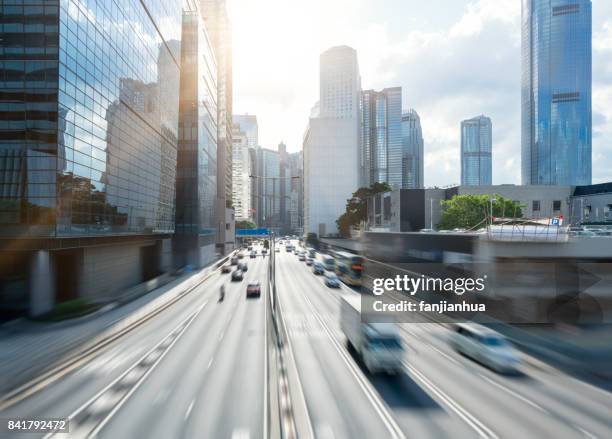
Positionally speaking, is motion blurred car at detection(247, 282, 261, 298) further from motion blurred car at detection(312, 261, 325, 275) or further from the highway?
motion blurred car at detection(312, 261, 325, 275)

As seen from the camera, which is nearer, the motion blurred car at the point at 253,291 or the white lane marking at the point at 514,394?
the white lane marking at the point at 514,394

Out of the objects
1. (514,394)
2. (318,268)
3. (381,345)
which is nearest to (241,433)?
(381,345)

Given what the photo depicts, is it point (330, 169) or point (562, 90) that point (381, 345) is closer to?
point (330, 169)

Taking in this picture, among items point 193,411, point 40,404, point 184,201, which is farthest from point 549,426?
point 184,201

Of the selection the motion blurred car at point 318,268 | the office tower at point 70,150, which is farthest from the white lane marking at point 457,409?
the motion blurred car at point 318,268

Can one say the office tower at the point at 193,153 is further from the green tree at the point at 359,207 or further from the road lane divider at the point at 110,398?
the green tree at the point at 359,207

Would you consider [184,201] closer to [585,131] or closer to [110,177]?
[110,177]
